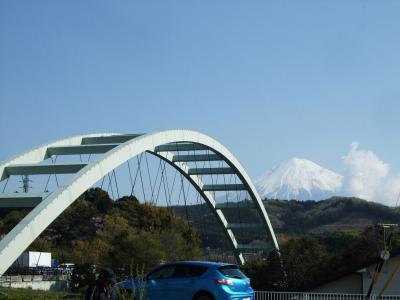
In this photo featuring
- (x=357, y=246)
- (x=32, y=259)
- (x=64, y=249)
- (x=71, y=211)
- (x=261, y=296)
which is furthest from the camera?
(x=71, y=211)

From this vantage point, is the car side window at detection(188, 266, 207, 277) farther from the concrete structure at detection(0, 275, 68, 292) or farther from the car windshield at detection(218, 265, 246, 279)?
the concrete structure at detection(0, 275, 68, 292)

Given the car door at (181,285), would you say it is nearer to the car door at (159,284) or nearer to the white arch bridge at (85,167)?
the car door at (159,284)

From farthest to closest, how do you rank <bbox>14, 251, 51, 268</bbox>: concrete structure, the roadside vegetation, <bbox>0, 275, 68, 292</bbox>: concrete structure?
<bbox>14, 251, 51, 268</bbox>: concrete structure, <bbox>0, 275, 68, 292</bbox>: concrete structure, the roadside vegetation

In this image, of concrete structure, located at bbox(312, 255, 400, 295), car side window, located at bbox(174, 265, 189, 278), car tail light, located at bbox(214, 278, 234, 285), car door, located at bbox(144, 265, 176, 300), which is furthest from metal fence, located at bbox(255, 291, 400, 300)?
car door, located at bbox(144, 265, 176, 300)

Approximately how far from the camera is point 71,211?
3204 inches

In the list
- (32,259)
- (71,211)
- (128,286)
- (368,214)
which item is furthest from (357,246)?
(368,214)

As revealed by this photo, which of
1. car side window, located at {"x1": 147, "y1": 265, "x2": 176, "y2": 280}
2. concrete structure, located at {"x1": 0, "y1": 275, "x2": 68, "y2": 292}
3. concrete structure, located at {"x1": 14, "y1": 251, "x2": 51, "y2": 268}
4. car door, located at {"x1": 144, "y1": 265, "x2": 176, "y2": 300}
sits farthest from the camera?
concrete structure, located at {"x1": 14, "y1": 251, "x2": 51, "y2": 268}

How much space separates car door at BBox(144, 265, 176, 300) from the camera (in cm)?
1583

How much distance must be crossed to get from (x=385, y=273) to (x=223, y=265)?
40.6 feet

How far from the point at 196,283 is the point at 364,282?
13226mm

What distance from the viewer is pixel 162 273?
16.2 metres

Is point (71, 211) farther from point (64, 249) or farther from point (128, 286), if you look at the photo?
point (128, 286)

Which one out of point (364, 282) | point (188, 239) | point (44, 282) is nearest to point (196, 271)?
point (364, 282)

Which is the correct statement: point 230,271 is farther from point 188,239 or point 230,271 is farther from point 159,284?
point 188,239
